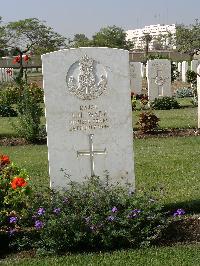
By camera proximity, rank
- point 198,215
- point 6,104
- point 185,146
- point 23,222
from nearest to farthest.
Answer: point 23,222
point 198,215
point 185,146
point 6,104

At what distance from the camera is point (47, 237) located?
5355mm

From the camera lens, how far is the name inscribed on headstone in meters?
6.34

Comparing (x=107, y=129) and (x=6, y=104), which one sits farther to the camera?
(x=6, y=104)

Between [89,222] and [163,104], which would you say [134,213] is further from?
[163,104]

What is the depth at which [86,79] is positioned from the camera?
20.7 feet

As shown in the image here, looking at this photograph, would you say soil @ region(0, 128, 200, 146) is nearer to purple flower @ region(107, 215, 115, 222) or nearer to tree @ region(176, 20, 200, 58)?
purple flower @ region(107, 215, 115, 222)

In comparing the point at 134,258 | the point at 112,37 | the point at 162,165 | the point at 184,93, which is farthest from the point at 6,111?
the point at 112,37

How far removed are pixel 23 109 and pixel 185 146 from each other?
158 inches

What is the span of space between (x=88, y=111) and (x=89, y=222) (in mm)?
1521

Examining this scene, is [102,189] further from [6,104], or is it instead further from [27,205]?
[6,104]

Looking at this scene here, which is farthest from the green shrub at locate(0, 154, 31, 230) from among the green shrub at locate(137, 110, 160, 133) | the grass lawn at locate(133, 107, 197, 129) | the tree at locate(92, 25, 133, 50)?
the tree at locate(92, 25, 133, 50)

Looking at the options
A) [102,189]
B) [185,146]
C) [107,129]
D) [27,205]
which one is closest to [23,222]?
[27,205]

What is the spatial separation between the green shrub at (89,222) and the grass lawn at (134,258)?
0.40ft

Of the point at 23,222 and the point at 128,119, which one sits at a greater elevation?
the point at 128,119
